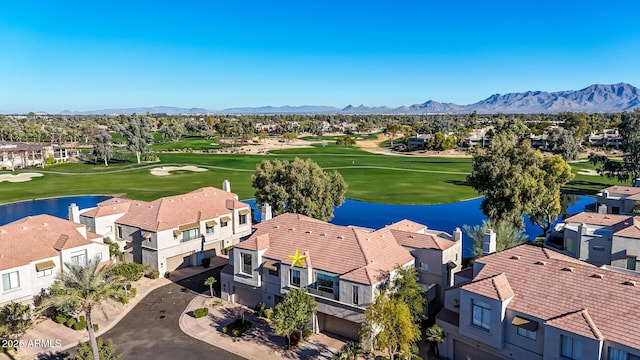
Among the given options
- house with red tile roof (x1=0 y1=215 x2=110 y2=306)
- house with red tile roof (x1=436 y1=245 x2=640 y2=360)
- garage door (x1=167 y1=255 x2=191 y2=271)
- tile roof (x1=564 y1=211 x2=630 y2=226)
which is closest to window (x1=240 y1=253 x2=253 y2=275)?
house with red tile roof (x1=0 y1=215 x2=110 y2=306)

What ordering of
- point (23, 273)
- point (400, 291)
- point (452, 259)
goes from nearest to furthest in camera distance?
point (400, 291) < point (23, 273) < point (452, 259)

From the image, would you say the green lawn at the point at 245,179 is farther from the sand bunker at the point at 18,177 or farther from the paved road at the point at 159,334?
the paved road at the point at 159,334

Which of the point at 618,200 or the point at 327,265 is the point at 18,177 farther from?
the point at 618,200

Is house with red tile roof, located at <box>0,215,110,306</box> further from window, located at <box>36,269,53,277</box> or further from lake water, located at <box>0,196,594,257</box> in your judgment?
lake water, located at <box>0,196,594,257</box>

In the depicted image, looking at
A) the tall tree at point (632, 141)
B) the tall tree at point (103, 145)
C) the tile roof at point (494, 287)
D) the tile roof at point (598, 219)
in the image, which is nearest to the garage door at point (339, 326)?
the tile roof at point (494, 287)

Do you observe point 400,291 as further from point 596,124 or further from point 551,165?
point 596,124

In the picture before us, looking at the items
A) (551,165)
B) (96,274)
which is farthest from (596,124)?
(96,274)

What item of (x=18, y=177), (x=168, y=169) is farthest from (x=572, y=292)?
(x=18, y=177)

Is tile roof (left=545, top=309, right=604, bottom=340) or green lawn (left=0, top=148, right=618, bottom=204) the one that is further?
green lawn (left=0, top=148, right=618, bottom=204)
